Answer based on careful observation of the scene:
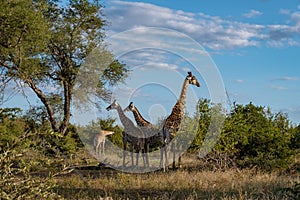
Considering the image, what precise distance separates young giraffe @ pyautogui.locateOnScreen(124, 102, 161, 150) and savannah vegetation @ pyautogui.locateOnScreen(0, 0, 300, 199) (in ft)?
4.51

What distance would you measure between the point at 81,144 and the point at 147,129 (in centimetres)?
1210

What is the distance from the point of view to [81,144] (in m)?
27.7

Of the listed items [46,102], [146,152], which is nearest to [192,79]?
[146,152]

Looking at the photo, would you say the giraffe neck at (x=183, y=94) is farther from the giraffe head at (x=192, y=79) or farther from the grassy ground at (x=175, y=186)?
the grassy ground at (x=175, y=186)

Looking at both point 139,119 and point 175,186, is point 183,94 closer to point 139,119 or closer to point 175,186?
point 139,119

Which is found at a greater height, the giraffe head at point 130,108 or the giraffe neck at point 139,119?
the giraffe head at point 130,108

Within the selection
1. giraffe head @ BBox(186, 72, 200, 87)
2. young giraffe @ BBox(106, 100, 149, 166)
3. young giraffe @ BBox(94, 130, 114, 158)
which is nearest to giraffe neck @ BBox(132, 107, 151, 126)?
young giraffe @ BBox(106, 100, 149, 166)

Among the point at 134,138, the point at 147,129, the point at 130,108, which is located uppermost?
the point at 130,108

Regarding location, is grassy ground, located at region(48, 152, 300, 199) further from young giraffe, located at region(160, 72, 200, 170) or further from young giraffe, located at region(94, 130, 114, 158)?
young giraffe, located at region(94, 130, 114, 158)

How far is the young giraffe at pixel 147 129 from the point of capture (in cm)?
1601

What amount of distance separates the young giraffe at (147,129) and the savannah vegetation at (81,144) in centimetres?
137

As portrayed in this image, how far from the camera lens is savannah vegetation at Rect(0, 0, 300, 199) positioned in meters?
6.56

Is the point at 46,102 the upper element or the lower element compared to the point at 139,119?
upper

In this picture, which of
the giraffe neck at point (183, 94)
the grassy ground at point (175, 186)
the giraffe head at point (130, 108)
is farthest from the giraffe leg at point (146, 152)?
the grassy ground at point (175, 186)
